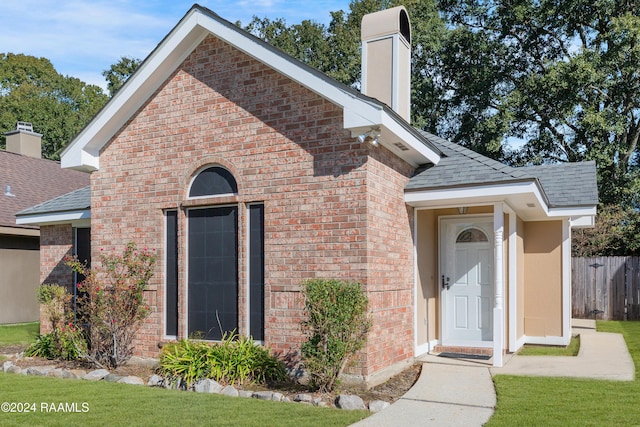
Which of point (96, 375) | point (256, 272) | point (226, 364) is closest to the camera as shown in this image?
point (226, 364)

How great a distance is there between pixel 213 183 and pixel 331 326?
3401 mm

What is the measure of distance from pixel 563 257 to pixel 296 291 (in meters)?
6.32

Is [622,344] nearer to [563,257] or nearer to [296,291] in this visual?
[563,257]

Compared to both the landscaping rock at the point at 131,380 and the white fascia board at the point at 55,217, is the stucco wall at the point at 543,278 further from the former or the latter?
the white fascia board at the point at 55,217

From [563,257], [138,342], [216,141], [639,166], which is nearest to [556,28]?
[639,166]

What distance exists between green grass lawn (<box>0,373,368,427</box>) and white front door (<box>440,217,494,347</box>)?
444cm

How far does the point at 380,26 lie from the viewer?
10711 millimetres

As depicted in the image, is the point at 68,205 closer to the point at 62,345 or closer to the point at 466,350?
the point at 62,345

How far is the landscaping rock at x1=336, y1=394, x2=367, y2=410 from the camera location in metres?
7.08

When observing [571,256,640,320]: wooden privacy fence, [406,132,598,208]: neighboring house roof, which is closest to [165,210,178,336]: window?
[406,132,598,208]: neighboring house roof

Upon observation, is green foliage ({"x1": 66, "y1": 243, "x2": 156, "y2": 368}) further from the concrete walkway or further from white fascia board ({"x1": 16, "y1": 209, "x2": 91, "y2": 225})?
the concrete walkway

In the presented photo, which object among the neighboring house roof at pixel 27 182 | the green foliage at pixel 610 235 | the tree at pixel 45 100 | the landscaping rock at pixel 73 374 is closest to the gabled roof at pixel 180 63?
the landscaping rock at pixel 73 374

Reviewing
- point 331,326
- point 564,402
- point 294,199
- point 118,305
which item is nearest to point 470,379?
point 564,402

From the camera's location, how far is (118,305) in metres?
9.67
